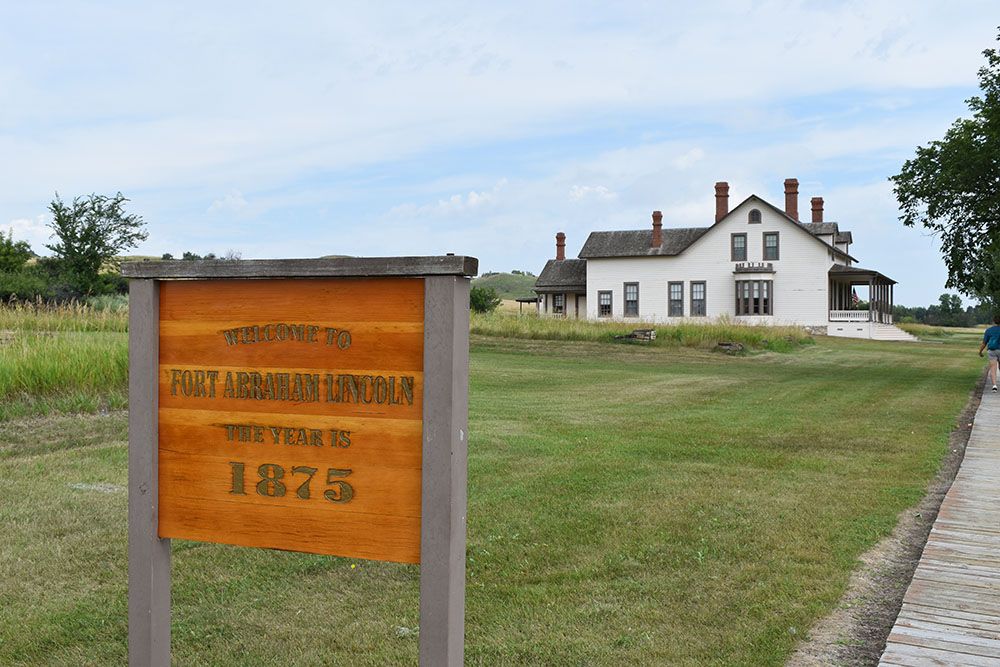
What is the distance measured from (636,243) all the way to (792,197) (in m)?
9.21

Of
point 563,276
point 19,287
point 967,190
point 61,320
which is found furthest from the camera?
point 563,276

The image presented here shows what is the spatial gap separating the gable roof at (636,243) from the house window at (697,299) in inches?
86.2

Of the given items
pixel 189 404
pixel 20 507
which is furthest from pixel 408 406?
pixel 20 507

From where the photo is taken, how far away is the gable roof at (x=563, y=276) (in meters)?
58.0

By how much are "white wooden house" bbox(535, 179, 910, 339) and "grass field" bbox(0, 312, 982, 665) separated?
38519 millimetres

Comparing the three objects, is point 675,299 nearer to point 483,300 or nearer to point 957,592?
point 483,300

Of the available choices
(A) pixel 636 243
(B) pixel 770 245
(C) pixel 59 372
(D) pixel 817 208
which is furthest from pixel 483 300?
(C) pixel 59 372

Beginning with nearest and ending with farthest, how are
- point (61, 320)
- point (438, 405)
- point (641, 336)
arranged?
point (438, 405), point (61, 320), point (641, 336)

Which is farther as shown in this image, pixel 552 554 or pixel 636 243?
pixel 636 243

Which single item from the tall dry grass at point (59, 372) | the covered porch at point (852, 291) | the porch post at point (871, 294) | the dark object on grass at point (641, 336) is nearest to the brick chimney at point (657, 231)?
the covered porch at point (852, 291)

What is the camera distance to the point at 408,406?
339 cm

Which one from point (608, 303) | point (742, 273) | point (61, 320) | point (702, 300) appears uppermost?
point (742, 273)

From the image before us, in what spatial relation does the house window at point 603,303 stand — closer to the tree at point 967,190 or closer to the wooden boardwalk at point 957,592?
the tree at point 967,190

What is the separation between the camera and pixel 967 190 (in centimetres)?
2089
